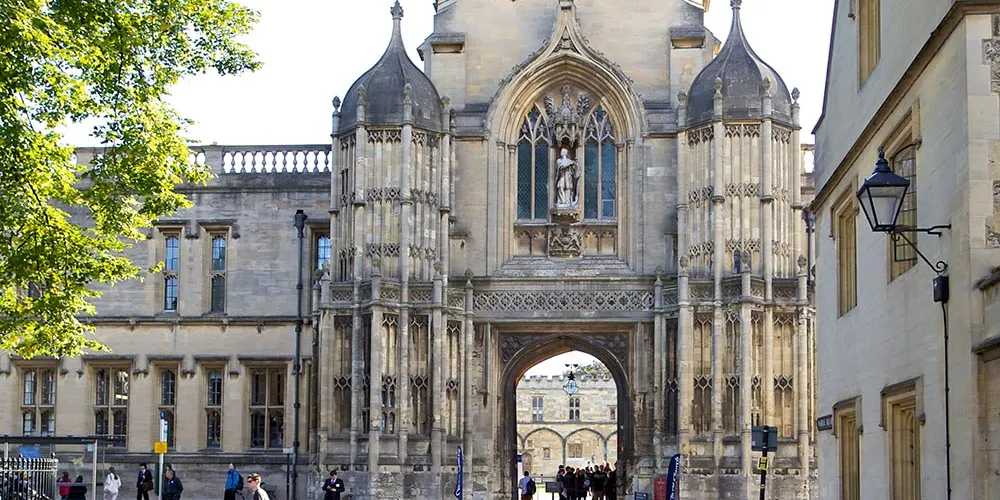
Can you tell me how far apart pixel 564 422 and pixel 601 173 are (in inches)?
2145

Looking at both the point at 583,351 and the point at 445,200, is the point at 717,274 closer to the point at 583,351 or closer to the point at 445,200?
the point at 583,351

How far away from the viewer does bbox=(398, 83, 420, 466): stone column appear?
107 feet

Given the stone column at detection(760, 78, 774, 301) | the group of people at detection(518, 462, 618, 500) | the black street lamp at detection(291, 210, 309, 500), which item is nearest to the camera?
the stone column at detection(760, 78, 774, 301)

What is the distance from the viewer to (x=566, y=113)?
3456 centimetres

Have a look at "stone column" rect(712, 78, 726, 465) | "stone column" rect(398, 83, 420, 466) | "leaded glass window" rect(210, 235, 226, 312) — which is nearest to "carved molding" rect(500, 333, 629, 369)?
"stone column" rect(712, 78, 726, 465)

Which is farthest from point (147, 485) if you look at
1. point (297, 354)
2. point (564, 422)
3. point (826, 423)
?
point (564, 422)

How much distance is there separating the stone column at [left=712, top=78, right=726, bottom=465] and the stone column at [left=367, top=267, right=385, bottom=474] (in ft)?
22.9

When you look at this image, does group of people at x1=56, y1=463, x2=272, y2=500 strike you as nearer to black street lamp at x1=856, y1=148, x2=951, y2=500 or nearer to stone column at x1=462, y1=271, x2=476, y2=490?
stone column at x1=462, y1=271, x2=476, y2=490

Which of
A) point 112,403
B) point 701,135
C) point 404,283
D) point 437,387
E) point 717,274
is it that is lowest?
point 112,403

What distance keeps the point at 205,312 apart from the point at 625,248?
1036cm

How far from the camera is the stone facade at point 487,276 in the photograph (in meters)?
32.2

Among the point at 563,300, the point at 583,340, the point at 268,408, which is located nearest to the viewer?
the point at 563,300

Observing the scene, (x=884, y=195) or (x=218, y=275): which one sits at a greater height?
(x=218, y=275)

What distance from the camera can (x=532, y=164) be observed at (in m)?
34.8
